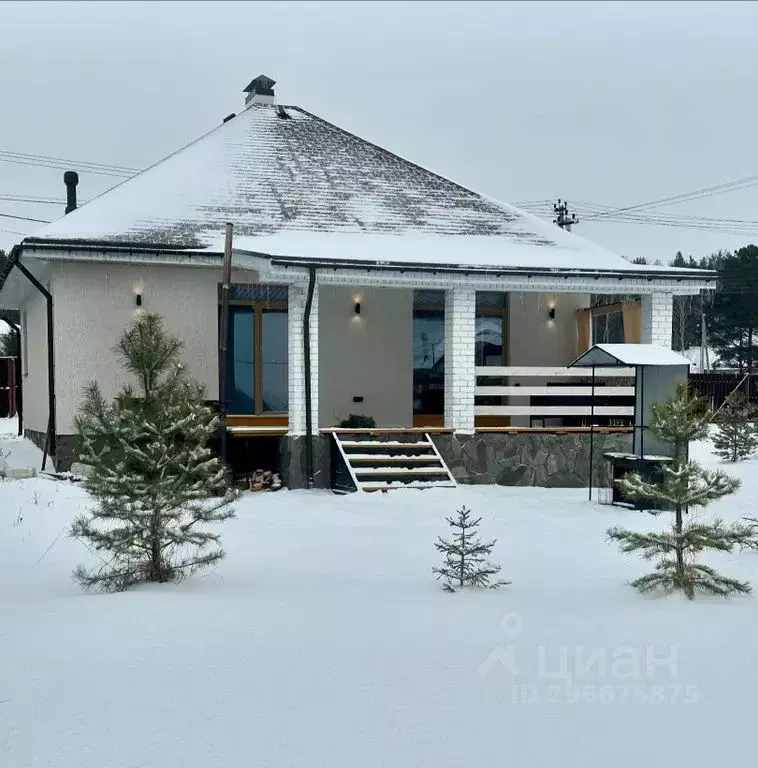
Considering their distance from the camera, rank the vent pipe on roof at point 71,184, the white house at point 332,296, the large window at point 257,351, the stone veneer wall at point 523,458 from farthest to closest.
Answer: the vent pipe on roof at point 71,184
the large window at point 257,351
the stone veneer wall at point 523,458
the white house at point 332,296

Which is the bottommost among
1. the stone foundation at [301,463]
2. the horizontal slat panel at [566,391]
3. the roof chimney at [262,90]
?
the stone foundation at [301,463]

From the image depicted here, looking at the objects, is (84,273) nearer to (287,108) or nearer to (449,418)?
(449,418)

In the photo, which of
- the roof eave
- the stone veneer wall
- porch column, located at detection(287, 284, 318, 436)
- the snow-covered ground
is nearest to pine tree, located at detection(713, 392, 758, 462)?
the roof eave

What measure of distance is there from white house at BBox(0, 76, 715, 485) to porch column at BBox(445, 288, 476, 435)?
0.03m

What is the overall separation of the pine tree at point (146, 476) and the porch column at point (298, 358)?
5251mm

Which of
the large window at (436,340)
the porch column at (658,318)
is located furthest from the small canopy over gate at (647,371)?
the large window at (436,340)

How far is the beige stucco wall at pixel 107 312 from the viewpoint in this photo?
39.5ft

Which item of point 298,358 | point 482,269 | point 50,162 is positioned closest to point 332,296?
point 298,358

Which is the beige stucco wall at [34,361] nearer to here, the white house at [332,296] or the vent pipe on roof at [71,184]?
the white house at [332,296]

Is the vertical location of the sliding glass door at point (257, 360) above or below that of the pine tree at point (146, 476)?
above

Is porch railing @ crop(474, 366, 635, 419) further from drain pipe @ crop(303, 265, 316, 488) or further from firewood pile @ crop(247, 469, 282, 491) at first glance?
firewood pile @ crop(247, 469, 282, 491)

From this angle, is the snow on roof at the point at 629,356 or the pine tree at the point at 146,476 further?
the snow on roof at the point at 629,356

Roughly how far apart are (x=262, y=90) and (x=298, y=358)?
27.3 ft

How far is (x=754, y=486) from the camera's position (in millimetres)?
11625
